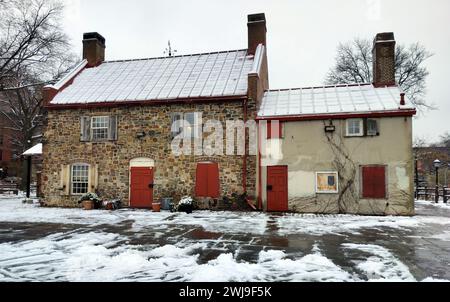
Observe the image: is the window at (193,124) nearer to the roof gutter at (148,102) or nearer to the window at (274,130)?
the roof gutter at (148,102)

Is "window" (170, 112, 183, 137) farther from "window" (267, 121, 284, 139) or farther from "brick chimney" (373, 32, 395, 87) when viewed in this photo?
"brick chimney" (373, 32, 395, 87)

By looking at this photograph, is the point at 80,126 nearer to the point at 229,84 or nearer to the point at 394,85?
the point at 229,84

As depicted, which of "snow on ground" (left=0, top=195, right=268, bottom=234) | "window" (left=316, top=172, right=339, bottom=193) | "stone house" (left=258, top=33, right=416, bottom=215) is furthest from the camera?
"window" (left=316, top=172, right=339, bottom=193)

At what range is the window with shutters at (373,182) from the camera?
46.0 ft

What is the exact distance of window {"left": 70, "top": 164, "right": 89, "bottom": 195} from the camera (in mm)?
17141

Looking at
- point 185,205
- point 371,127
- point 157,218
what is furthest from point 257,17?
point 157,218

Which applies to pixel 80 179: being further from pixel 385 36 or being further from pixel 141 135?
pixel 385 36

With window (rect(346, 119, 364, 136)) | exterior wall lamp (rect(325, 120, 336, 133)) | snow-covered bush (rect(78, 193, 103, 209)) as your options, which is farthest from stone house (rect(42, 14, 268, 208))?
window (rect(346, 119, 364, 136))

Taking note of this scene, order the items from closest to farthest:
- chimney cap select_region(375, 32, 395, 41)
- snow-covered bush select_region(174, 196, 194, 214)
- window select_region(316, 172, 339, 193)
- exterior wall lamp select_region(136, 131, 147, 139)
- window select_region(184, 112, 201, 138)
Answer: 1. window select_region(316, 172, 339, 193)
2. snow-covered bush select_region(174, 196, 194, 214)
3. window select_region(184, 112, 201, 138)
4. chimney cap select_region(375, 32, 395, 41)
5. exterior wall lamp select_region(136, 131, 147, 139)

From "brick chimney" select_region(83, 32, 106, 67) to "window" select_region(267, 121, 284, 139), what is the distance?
13.7 m

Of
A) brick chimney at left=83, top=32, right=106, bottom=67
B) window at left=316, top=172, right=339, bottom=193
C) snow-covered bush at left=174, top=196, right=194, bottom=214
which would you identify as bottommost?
snow-covered bush at left=174, top=196, right=194, bottom=214

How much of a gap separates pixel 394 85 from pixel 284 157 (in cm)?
714

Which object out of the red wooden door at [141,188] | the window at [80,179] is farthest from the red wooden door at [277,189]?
the window at [80,179]
